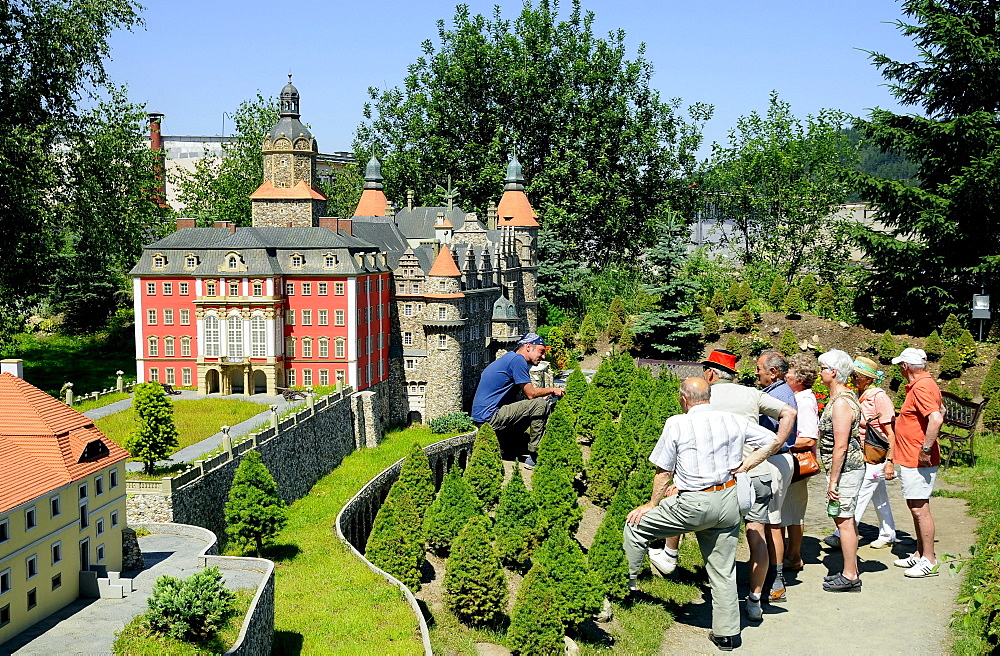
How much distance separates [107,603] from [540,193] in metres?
50.9

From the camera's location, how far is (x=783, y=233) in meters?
65.7

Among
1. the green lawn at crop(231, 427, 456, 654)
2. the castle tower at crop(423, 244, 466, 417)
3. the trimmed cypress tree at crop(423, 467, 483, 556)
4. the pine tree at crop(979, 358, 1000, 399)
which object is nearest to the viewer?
the green lawn at crop(231, 427, 456, 654)

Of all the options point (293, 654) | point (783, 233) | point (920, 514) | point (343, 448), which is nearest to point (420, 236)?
point (343, 448)

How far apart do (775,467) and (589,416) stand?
21.7 metres

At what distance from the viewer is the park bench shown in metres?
22.7

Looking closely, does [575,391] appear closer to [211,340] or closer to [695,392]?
[211,340]

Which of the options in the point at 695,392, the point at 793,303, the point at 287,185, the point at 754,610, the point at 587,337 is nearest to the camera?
the point at 695,392

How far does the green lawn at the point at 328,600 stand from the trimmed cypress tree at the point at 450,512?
8.02 ft

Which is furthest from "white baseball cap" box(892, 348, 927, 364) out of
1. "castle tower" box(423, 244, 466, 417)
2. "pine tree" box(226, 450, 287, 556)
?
"castle tower" box(423, 244, 466, 417)

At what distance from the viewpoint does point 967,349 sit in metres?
39.2

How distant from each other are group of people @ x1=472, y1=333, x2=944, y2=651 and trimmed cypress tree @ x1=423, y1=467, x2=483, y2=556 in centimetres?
1103

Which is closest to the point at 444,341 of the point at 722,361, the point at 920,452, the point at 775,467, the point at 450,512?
the point at 450,512

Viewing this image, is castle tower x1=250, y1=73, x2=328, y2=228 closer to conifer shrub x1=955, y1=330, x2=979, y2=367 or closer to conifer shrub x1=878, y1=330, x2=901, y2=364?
conifer shrub x1=878, y1=330, x2=901, y2=364

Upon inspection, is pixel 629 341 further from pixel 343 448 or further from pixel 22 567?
pixel 22 567
